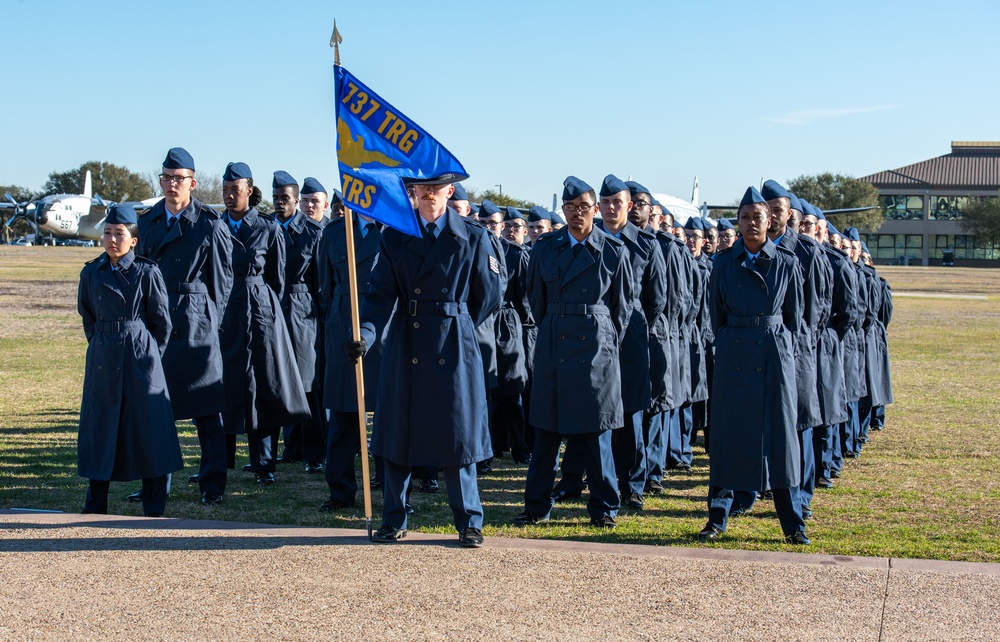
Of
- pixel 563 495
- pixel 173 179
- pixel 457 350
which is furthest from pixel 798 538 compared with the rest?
pixel 173 179

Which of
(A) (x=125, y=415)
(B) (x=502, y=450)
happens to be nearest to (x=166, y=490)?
(A) (x=125, y=415)

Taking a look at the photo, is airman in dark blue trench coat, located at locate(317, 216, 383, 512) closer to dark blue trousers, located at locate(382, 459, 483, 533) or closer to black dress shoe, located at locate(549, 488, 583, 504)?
dark blue trousers, located at locate(382, 459, 483, 533)

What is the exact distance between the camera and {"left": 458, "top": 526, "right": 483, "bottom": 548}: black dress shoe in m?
6.10

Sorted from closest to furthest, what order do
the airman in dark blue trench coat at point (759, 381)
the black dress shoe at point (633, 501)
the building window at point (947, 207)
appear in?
the airman in dark blue trench coat at point (759, 381) < the black dress shoe at point (633, 501) < the building window at point (947, 207)

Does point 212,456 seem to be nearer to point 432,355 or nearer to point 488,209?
point 432,355

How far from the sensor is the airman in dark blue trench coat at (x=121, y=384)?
7.02 m

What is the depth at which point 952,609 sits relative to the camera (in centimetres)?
498

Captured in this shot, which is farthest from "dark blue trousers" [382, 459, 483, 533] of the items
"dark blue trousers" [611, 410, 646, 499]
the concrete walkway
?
"dark blue trousers" [611, 410, 646, 499]

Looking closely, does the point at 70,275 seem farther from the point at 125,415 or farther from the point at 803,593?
the point at 803,593

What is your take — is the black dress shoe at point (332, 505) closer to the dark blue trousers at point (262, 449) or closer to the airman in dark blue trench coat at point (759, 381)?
the dark blue trousers at point (262, 449)

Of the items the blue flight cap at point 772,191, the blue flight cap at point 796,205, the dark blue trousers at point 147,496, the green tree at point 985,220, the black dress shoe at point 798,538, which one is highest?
the green tree at point 985,220

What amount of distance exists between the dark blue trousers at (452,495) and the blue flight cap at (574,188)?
195cm

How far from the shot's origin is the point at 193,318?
786 centimetres

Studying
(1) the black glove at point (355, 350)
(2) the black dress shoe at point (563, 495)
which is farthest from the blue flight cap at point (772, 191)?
(1) the black glove at point (355, 350)
